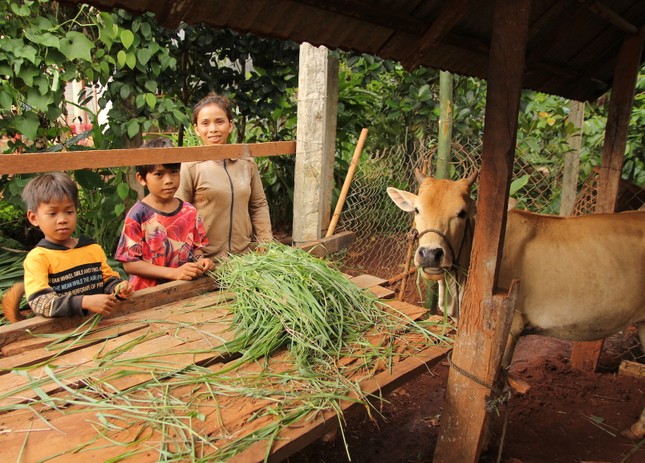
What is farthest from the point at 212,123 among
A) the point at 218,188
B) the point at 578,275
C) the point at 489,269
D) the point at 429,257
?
the point at 578,275

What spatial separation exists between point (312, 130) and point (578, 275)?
2391mm

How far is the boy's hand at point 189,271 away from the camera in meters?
2.93

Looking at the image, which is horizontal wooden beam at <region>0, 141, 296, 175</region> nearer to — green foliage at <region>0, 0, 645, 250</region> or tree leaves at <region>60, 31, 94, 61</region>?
green foliage at <region>0, 0, 645, 250</region>

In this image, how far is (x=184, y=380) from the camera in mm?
2023

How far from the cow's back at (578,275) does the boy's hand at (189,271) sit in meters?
1.90

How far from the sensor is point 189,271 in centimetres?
293

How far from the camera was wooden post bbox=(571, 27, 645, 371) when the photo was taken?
144 inches

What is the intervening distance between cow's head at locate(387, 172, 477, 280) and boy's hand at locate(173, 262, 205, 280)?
1.30 meters

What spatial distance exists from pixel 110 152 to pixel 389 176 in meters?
3.98

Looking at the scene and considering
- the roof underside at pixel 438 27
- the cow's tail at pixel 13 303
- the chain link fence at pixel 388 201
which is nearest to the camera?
the roof underside at pixel 438 27

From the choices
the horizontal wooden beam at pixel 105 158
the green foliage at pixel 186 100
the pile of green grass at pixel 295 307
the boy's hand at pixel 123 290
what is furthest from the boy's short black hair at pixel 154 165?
the green foliage at pixel 186 100

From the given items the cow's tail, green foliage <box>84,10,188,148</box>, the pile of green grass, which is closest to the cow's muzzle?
the pile of green grass

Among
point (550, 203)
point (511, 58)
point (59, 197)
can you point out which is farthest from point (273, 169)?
point (511, 58)

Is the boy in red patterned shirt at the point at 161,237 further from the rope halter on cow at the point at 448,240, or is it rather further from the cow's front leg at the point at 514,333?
the cow's front leg at the point at 514,333
